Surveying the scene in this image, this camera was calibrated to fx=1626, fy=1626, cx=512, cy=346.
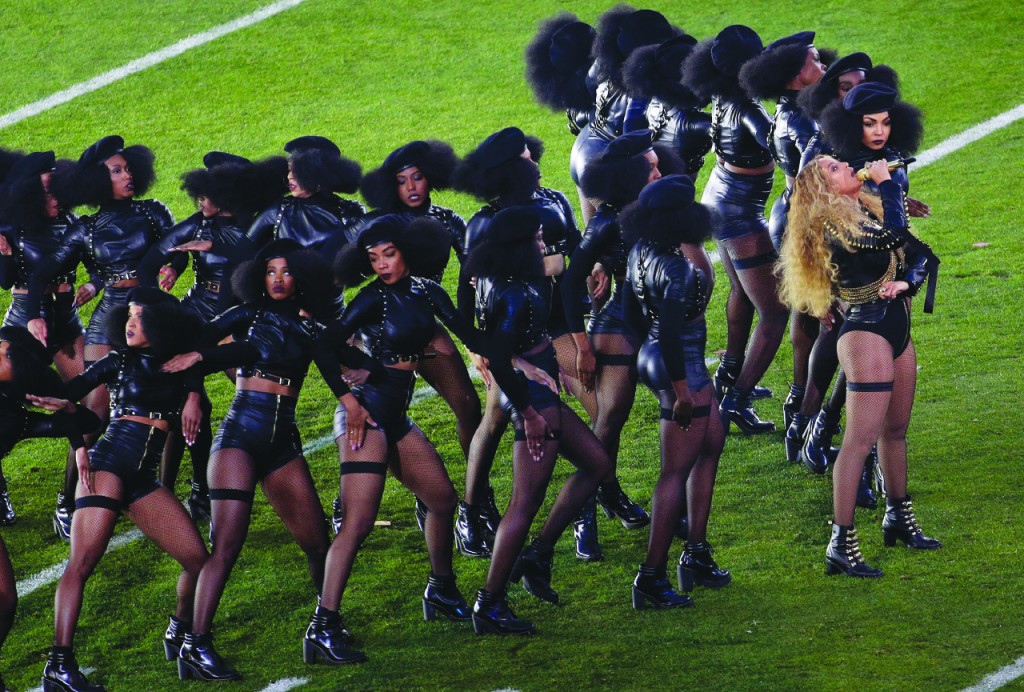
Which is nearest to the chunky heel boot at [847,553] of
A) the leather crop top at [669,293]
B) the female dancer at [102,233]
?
the leather crop top at [669,293]

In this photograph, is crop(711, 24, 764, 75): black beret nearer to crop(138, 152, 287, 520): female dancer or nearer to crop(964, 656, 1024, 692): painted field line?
crop(138, 152, 287, 520): female dancer

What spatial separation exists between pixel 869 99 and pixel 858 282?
90 centimetres

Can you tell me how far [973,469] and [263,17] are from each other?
38.2ft

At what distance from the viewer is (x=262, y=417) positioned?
7.10 metres

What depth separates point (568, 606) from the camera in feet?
24.8

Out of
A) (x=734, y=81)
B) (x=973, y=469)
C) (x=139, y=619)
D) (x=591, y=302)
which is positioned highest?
(x=734, y=81)

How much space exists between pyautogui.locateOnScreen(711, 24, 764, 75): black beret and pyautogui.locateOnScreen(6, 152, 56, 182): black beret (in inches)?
151

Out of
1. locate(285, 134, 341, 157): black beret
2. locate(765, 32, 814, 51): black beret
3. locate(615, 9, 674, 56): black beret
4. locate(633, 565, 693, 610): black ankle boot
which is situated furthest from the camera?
locate(615, 9, 674, 56): black beret

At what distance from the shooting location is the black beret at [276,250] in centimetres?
725

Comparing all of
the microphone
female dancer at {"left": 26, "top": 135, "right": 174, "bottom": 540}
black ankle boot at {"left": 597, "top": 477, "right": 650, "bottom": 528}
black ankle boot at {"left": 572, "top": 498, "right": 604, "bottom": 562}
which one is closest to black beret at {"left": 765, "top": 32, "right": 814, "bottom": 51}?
Result: the microphone

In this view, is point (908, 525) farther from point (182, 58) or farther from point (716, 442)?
point (182, 58)

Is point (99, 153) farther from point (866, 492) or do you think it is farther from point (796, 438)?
point (866, 492)

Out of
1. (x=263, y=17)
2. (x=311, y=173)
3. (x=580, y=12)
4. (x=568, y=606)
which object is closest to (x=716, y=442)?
(x=568, y=606)

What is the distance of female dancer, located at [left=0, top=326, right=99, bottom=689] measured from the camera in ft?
22.8
